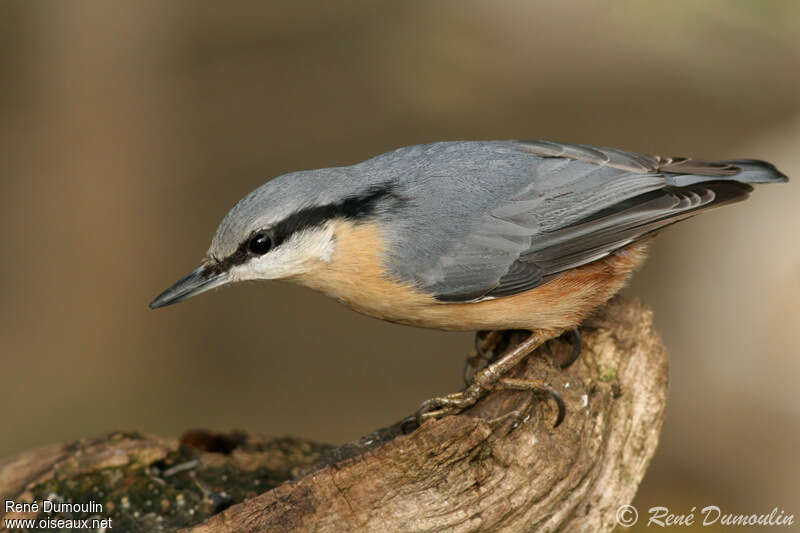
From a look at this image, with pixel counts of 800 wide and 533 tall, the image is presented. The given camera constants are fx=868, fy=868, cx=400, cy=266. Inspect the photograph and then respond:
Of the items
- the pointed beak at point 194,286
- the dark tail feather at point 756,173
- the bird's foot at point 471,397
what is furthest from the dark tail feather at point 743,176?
the pointed beak at point 194,286

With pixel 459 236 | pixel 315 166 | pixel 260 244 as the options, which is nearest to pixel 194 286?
pixel 260 244

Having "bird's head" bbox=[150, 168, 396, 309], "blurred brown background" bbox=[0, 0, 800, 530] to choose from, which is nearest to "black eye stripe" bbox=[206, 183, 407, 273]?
"bird's head" bbox=[150, 168, 396, 309]

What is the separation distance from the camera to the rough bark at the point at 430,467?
253 cm

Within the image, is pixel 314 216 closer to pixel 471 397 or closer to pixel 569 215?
pixel 471 397

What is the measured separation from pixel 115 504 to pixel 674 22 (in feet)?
12.8

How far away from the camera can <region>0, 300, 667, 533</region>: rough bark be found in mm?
2525

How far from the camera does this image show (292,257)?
310 centimetres

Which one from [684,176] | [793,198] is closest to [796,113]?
[793,198]

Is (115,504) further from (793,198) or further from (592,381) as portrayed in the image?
(793,198)

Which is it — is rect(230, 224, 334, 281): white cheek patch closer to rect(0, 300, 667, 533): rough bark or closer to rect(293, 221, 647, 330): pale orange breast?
rect(293, 221, 647, 330): pale orange breast

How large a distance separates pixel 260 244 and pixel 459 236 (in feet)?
2.37

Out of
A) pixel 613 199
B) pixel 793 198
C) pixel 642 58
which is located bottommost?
pixel 793 198

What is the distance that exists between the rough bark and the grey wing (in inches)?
13.9

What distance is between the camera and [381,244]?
3162 millimetres
